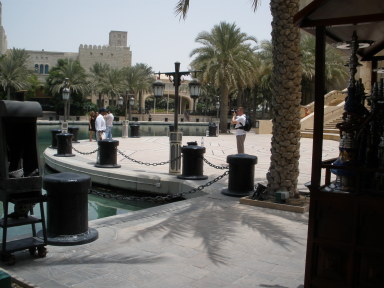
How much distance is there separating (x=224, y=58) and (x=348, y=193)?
102 ft

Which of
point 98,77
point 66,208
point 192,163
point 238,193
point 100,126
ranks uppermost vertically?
point 98,77

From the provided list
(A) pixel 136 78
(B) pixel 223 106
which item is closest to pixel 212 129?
(B) pixel 223 106

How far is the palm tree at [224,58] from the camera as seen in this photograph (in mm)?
33500

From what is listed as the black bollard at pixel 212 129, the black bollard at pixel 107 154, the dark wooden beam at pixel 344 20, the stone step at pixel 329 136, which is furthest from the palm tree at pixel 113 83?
the dark wooden beam at pixel 344 20

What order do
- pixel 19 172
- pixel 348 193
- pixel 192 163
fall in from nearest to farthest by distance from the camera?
pixel 348 193 < pixel 19 172 < pixel 192 163

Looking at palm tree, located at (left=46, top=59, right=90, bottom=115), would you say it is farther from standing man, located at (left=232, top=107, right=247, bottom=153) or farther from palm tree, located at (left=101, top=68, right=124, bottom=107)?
standing man, located at (left=232, top=107, right=247, bottom=153)

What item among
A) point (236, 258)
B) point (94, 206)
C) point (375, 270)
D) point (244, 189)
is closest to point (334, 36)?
point (375, 270)

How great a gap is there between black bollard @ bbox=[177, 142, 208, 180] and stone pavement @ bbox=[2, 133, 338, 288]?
265 cm

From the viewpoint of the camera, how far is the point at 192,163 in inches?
442

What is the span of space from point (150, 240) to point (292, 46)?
184 inches

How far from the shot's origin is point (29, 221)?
5.40 meters

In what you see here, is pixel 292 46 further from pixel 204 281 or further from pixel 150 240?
pixel 204 281

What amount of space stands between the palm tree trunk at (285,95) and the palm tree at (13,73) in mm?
48765

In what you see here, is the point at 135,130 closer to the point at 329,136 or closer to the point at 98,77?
the point at 329,136
